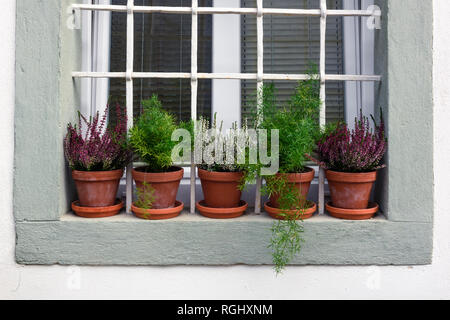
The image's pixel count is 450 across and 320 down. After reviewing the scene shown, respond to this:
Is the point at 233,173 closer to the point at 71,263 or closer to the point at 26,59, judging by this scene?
the point at 71,263

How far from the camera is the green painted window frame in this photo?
85.4 inches

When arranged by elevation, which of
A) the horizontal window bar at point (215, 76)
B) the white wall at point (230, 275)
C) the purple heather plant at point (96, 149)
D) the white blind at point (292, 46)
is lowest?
the white wall at point (230, 275)

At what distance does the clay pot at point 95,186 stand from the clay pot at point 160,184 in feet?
0.46

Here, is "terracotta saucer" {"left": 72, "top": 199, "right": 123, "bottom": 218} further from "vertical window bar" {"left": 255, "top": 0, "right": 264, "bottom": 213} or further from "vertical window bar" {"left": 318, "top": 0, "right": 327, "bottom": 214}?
"vertical window bar" {"left": 318, "top": 0, "right": 327, "bottom": 214}

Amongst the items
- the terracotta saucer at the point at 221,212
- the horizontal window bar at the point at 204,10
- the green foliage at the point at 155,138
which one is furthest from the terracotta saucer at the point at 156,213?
the horizontal window bar at the point at 204,10

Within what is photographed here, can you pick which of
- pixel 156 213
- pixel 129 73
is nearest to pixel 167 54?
pixel 129 73

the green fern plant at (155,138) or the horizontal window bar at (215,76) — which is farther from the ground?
the horizontal window bar at (215,76)

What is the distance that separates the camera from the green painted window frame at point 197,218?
7.11 feet

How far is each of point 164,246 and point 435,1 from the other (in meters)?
1.97

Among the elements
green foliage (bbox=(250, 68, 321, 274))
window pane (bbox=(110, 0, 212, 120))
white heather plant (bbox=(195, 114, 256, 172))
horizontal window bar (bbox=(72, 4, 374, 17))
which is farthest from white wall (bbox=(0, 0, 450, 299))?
window pane (bbox=(110, 0, 212, 120))

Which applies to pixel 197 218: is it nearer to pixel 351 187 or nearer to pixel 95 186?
pixel 95 186

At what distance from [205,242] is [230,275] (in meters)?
0.23

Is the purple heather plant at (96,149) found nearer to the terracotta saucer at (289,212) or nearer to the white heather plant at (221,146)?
the white heather plant at (221,146)

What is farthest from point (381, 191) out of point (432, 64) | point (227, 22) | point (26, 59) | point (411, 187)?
point (26, 59)
